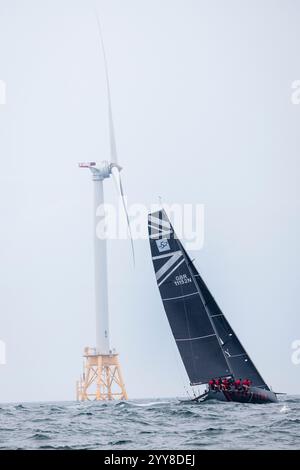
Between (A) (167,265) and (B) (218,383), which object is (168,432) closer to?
(B) (218,383)

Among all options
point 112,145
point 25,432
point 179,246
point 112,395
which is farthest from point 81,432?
point 112,395

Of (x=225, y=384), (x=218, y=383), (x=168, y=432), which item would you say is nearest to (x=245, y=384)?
(x=225, y=384)

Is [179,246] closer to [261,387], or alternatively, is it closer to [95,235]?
[261,387]

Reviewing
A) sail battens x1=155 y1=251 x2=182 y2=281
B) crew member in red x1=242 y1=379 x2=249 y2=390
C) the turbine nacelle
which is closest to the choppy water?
crew member in red x1=242 y1=379 x2=249 y2=390

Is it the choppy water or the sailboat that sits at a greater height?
the sailboat

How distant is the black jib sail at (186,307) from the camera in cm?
5575

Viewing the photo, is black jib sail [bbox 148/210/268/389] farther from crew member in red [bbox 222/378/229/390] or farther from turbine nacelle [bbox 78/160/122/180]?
turbine nacelle [bbox 78/160/122/180]

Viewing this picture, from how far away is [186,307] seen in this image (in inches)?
2211

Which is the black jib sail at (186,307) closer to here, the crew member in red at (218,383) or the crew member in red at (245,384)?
the crew member in red at (218,383)

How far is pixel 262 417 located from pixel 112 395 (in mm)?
59767

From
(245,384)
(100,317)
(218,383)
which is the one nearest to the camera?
(245,384)

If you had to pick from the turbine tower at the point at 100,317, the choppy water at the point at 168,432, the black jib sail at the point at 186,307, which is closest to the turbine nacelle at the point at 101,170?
the turbine tower at the point at 100,317

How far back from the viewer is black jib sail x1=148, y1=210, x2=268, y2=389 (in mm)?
55750

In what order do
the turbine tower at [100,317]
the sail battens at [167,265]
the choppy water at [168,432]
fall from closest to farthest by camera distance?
the choppy water at [168,432]
the sail battens at [167,265]
the turbine tower at [100,317]
